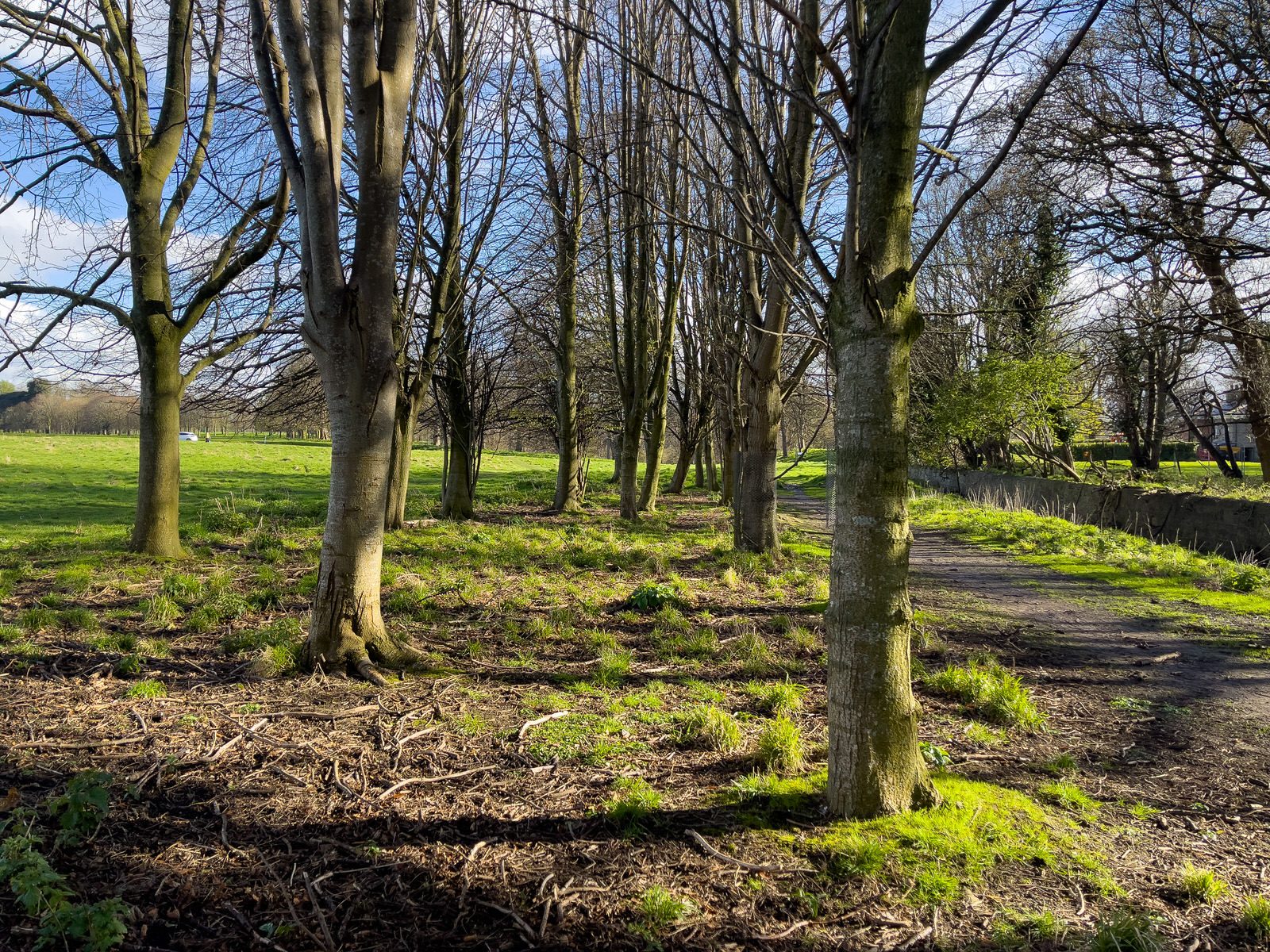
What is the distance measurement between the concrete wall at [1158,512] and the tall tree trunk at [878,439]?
9.89m

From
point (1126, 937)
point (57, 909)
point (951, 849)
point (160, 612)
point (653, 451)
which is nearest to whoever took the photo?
point (57, 909)

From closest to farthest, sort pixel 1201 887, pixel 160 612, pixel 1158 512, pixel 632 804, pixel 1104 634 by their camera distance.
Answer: pixel 1201 887 < pixel 632 804 < pixel 160 612 < pixel 1104 634 < pixel 1158 512

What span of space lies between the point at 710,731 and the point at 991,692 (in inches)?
75.8

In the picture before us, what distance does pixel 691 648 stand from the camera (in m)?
5.59

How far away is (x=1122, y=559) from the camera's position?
9992 millimetres

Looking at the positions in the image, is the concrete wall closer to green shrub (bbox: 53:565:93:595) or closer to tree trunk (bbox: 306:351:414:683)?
tree trunk (bbox: 306:351:414:683)

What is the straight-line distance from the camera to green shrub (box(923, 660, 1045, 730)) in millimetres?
4250

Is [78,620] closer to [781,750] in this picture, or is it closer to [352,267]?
[352,267]

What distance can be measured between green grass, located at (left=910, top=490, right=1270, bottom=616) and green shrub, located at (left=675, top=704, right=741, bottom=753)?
6.50 m

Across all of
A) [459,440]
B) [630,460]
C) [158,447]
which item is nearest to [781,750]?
[158,447]

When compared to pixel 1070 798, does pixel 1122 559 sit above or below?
above

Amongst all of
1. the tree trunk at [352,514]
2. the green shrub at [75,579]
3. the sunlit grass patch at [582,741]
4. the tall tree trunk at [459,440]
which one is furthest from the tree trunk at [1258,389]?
the green shrub at [75,579]

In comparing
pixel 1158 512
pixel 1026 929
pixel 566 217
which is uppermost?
pixel 566 217

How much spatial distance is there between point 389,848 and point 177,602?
15.1ft
